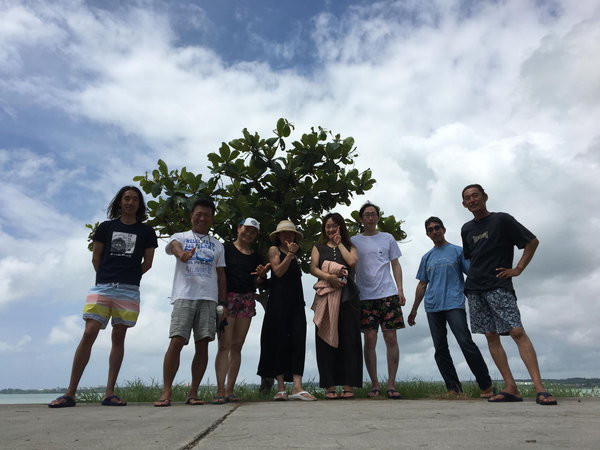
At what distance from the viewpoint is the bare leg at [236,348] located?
15.7 feet

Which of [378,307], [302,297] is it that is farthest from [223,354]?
[378,307]

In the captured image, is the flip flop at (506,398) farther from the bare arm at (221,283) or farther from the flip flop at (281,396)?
the bare arm at (221,283)

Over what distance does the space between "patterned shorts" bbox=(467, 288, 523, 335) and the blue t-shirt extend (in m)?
0.45

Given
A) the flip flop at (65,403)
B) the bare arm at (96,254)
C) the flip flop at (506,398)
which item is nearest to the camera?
the flip flop at (506,398)

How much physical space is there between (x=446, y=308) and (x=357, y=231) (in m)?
2.10

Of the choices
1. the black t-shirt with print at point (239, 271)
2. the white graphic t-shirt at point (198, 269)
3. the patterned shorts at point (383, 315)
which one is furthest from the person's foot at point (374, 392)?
the white graphic t-shirt at point (198, 269)

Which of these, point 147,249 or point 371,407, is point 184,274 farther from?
point 371,407

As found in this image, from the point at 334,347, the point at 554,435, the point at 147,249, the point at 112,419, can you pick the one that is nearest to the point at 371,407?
the point at 334,347

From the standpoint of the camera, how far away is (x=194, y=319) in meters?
4.63

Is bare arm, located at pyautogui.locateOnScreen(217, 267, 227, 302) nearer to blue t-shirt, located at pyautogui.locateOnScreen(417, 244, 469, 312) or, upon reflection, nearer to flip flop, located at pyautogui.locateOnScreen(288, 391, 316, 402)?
flip flop, located at pyautogui.locateOnScreen(288, 391, 316, 402)

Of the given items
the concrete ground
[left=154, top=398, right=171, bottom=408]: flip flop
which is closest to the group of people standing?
[left=154, top=398, right=171, bottom=408]: flip flop

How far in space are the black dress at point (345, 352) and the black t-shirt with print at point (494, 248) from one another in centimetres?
117

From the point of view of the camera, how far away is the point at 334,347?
4934mm

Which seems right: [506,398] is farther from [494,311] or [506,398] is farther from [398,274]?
[398,274]
